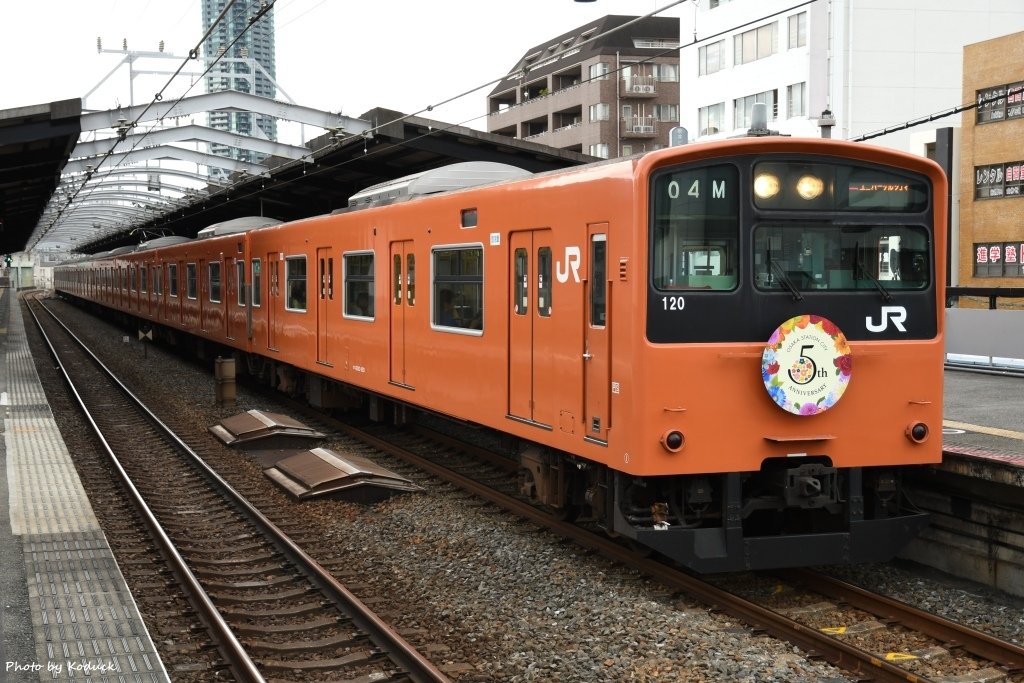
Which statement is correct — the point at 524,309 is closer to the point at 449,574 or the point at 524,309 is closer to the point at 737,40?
the point at 449,574

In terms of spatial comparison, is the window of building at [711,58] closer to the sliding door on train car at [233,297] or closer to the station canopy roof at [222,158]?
the station canopy roof at [222,158]

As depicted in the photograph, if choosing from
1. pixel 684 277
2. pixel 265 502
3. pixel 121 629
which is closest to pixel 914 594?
pixel 684 277

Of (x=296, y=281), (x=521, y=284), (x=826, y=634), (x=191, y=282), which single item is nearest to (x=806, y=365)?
(x=826, y=634)

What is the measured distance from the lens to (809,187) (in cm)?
691

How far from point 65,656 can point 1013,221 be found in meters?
30.2

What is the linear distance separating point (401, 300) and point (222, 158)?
17676 millimetres

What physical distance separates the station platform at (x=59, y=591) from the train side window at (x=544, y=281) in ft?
11.3

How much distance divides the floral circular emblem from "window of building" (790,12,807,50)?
31530 mm

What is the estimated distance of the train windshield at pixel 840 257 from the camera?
686 cm

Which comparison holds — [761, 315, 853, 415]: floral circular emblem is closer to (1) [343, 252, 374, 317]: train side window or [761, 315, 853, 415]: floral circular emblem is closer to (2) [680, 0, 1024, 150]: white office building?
(1) [343, 252, 374, 317]: train side window

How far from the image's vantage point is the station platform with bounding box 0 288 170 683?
5.53 m

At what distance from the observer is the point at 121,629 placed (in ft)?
20.1

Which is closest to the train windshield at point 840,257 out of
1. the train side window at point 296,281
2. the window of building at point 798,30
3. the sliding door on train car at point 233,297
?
the train side window at point 296,281

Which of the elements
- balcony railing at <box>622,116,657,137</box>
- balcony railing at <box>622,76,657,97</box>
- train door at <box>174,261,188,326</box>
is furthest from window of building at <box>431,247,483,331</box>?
balcony railing at <box>622,76,657,97</box>
